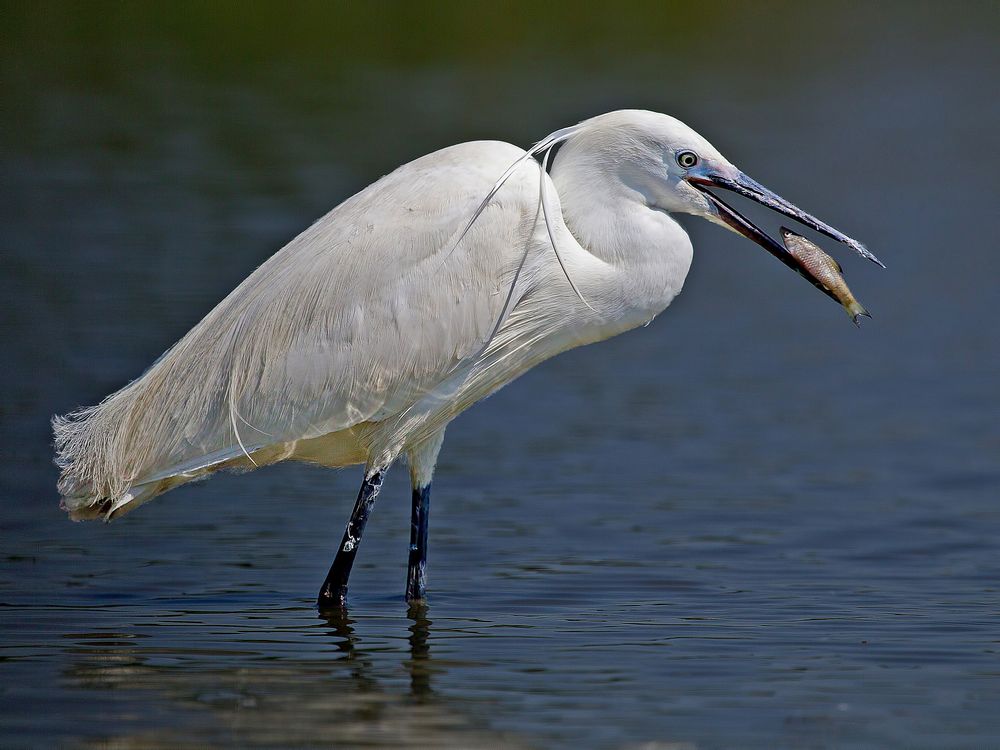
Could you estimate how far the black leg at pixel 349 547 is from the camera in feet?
23.6

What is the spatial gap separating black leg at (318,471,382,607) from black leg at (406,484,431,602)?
284mm

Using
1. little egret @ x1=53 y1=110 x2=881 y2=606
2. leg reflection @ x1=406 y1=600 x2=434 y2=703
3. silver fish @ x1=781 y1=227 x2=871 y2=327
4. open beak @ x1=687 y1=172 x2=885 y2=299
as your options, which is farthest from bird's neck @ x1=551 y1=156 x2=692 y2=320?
leg reflection @ x1=406 y1=600 x2=434 y2=703

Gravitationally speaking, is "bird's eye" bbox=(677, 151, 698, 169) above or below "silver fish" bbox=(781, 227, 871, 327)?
above

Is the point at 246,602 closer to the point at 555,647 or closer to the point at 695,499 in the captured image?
the point at 555,647

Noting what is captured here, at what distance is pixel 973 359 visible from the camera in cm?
1284

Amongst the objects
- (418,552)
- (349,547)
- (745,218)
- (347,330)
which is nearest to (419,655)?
(349,547)

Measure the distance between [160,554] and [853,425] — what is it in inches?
192

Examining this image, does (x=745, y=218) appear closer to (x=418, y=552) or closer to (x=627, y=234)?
(x=627, y=234)

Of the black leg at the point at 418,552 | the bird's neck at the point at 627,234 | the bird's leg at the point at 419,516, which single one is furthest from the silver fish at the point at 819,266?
the black leg at the point at 418,552

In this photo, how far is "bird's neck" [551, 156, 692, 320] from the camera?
22.7ft

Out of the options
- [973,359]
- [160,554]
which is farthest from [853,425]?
[160,554]

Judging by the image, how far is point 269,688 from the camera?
20.4 ft

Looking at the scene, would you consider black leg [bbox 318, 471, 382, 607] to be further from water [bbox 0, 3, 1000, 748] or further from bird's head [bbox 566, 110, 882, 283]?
bird's head [bbox 566, 110, 882, 283]

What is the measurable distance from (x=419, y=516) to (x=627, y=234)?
1.56m
